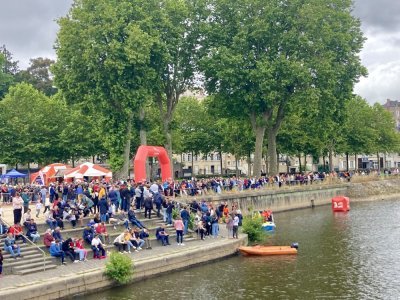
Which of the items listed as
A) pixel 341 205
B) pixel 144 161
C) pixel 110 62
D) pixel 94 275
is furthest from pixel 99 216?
pixel 341 205

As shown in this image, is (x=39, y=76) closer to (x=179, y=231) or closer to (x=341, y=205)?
(x=341, y=205)

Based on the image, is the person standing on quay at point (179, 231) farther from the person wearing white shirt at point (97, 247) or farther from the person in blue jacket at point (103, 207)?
the person wearing white shirt at point (97, 247)

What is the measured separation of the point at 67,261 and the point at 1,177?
2957cm

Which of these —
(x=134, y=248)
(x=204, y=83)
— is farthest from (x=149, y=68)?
(x=134, y=248)

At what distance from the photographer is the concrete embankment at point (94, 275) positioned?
23094 millimetres

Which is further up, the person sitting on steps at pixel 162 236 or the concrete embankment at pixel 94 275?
the person sitting on steps at pixel 162 236

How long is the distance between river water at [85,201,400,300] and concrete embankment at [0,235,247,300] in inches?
17.5

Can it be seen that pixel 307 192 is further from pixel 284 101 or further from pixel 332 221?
pixel 332 221

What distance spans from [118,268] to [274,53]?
4162 centimetres

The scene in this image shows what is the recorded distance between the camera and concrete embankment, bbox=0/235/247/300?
909 inches

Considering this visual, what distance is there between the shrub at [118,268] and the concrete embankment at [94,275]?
30 centimetres

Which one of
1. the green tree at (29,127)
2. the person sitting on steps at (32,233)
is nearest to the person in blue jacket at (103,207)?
the person sitting on steps at (32,233)

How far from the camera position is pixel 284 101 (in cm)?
6538

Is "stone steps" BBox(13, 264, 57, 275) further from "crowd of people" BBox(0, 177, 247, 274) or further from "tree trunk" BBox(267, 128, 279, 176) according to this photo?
"tree trunk" BBox(267, 128, 279, 176)
